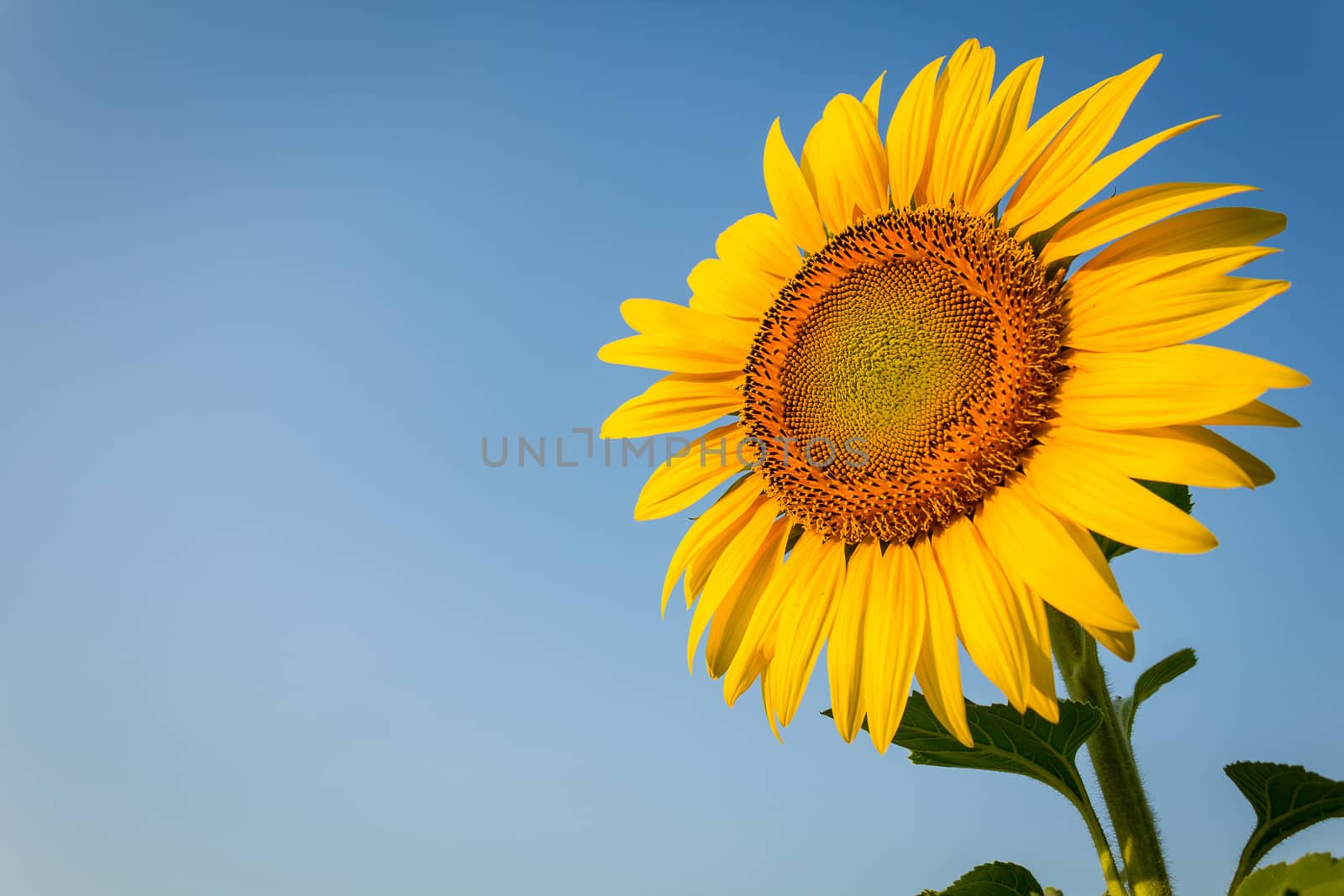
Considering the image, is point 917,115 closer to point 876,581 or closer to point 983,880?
point 876,581

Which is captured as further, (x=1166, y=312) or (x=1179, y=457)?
(x=1166, y=312)

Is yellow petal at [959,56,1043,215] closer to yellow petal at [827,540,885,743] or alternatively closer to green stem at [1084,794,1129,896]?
yellow petal at [827,540,885,743]

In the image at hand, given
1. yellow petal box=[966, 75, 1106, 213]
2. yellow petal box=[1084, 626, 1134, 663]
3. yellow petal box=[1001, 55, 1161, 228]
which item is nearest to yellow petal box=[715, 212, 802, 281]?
yellow petal box=[966, 75, 1106, 213]

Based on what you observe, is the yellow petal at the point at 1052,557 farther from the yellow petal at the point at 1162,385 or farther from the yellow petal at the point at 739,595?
the yellow petal at the point at 739,595

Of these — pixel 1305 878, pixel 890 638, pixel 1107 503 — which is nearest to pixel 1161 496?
pixel 1107 503

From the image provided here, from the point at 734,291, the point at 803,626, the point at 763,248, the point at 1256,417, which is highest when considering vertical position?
the point at 763,248

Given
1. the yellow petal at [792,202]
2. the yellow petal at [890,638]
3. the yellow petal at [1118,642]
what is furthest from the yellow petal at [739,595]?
the yellow petal at [1118,642]

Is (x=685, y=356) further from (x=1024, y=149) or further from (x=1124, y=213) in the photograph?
(x=1124, y=213)
